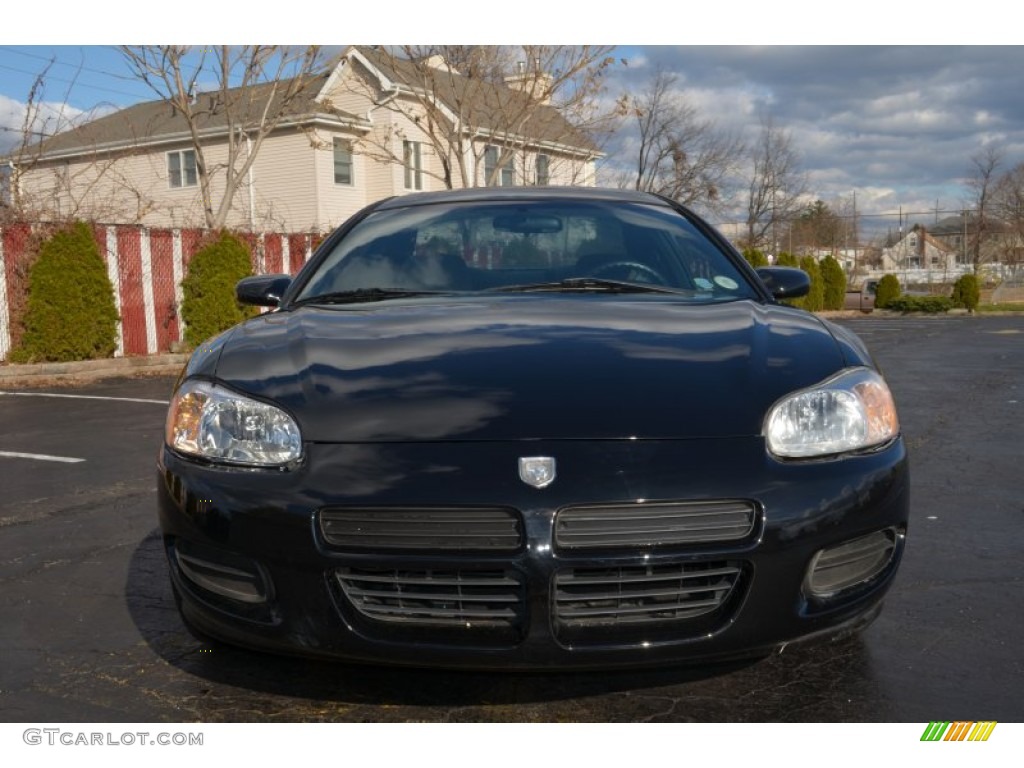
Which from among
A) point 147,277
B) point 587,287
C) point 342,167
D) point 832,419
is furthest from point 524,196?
point 342,167

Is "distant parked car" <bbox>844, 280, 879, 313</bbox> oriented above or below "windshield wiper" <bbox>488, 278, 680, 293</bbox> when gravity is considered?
below

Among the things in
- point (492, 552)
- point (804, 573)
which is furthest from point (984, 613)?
point (492, 552)

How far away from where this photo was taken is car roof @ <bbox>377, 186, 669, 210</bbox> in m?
4.07

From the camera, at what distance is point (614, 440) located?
7.65ft

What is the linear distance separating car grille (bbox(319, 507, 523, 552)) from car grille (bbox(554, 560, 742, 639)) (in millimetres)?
147

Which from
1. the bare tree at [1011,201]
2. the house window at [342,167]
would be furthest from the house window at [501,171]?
the bare tree at [1011,201]

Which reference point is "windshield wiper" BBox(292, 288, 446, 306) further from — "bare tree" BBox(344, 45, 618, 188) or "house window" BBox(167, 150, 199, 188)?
"house window" BBox(167, 150, 199, 188)

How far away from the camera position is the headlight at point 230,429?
95.3 inches

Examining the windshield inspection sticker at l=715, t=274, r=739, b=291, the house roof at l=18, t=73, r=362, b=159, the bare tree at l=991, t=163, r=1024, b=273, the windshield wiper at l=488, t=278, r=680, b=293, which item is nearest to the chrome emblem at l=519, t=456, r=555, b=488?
the windshield wiper at l=488, t=278, r=680, b=293

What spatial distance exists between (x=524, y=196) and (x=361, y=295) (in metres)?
0.95

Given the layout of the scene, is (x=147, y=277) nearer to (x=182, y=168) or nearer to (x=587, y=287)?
(x=587, y=287)

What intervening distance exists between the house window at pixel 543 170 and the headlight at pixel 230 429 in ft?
85.4

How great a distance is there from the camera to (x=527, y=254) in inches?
146

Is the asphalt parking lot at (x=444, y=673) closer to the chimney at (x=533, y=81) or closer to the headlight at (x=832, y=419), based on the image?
the headlight at (x=832, y=419)
